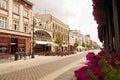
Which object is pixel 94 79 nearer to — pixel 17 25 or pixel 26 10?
pixel 17 25

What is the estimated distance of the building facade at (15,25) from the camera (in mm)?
35188

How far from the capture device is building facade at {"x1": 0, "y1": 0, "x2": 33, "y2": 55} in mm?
35188

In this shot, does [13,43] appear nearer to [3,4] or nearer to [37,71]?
[3,4]

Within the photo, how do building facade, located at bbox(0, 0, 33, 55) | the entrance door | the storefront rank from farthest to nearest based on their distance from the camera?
the entrance door → building facade, located at bbox(0, 0, 33, 55) → the storefront

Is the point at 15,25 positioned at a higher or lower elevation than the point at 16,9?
lower

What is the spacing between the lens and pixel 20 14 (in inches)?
1629

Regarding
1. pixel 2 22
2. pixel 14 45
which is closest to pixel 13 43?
pixel 14 45

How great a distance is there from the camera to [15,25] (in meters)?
39.7

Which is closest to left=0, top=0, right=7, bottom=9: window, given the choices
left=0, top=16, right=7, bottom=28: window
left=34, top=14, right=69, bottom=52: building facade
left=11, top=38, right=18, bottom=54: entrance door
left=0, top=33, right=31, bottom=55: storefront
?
left=0, top=16, right=7, bottom=28: window

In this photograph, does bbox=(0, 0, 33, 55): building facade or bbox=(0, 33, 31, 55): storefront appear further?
bbox=(0, 0, 33, 55): building facade

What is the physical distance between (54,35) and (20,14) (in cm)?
2716

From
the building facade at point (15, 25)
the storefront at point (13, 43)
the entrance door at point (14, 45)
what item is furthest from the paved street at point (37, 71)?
the entrance door at point (14, 45)

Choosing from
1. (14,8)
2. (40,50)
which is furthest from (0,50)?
(40,50)

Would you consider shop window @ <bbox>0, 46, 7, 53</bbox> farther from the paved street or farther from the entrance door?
the paved street
